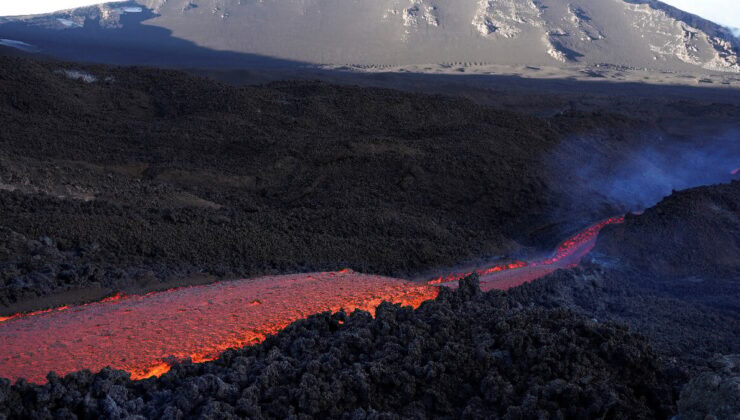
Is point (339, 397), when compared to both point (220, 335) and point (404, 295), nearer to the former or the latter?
point (220, 335)

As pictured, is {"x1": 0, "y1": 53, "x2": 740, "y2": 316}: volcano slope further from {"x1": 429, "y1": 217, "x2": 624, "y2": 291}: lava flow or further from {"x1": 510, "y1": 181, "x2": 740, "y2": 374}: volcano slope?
{"x1": 510, "y1": 181, "x2": 740, "y2": 374}: volcano slope

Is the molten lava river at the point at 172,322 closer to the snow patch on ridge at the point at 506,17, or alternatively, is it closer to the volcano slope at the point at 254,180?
the volcano slope at the point at 254,180

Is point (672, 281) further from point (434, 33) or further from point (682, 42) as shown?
point (682, 42)

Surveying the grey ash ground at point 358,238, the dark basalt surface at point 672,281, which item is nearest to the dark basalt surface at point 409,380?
the grey ash ground at point 358,238

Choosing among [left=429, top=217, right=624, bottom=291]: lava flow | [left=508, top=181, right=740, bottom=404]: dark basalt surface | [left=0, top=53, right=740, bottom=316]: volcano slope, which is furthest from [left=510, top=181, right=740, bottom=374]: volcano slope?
[left=0, top=53, right=740, bottom=316]: volcano slope

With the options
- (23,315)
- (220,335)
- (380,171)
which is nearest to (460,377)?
(220,335)

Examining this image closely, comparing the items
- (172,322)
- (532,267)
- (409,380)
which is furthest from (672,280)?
(172,322)
